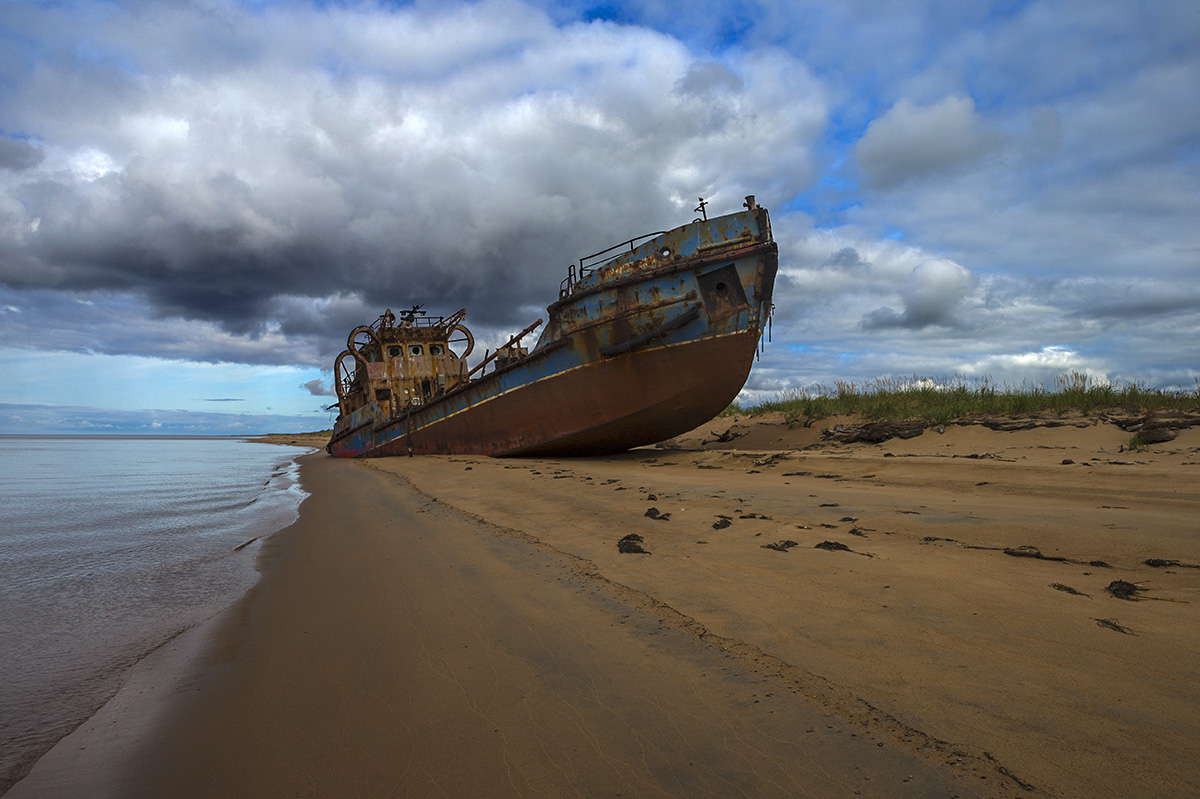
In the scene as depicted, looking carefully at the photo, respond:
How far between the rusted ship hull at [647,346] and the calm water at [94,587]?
592 cm

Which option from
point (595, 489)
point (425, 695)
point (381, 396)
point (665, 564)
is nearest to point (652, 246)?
point (595, 489)

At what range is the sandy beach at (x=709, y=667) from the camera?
1.82 m

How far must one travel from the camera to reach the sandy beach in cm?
182

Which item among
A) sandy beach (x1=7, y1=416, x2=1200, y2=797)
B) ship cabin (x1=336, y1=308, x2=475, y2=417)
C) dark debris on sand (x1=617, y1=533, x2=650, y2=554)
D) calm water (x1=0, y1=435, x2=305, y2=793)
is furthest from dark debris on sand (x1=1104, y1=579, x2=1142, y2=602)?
ship cabin (x1=336, y1=308, x2=475, y2=417)

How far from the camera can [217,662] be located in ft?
10.0

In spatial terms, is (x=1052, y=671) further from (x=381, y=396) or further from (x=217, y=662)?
(x=381, y=396)

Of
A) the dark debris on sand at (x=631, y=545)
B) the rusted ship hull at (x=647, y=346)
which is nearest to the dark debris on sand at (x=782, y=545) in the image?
the dark debris on sand at (x=631, y=545)

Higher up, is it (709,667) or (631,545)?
(631,545)

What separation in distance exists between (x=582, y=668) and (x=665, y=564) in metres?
1.59

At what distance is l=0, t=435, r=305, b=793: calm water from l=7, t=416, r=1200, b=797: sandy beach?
22 centimetres

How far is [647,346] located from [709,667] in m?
10.3

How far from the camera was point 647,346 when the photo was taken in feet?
40.9

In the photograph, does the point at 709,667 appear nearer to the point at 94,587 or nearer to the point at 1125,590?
the point at 1125,590

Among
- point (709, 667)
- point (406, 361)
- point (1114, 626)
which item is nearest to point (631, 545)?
point (709, 667)
